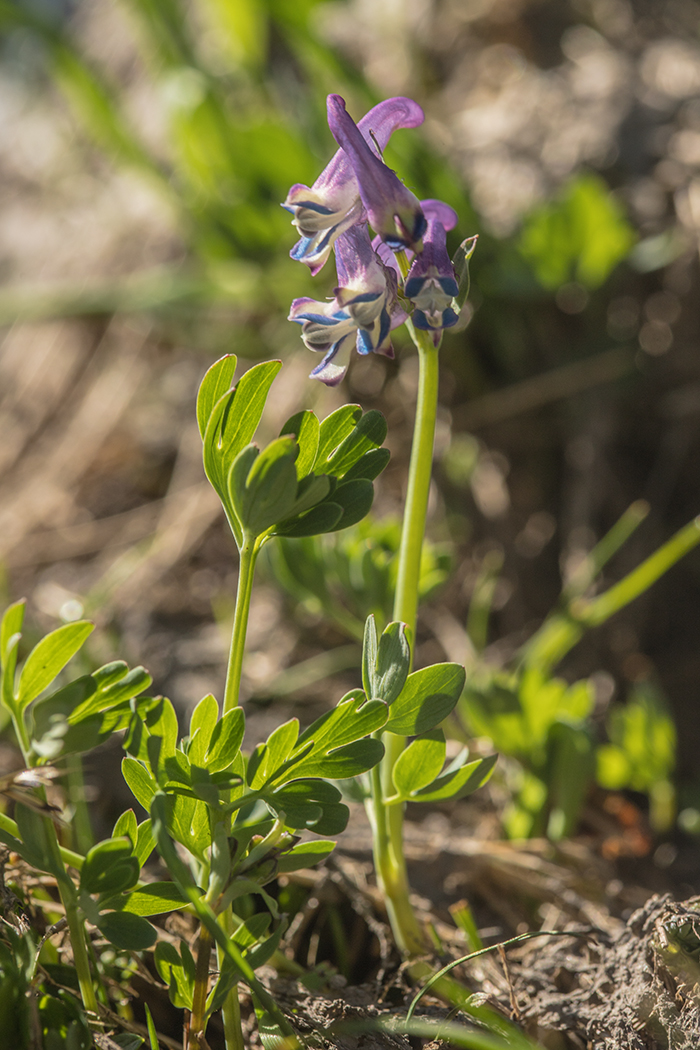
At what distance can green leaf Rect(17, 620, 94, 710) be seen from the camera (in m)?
0.85

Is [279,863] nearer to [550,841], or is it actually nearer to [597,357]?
[550,841]

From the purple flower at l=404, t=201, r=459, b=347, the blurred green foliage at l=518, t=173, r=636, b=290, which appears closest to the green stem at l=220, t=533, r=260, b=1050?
the purple flower at l=404, t=201, r=459, b=347

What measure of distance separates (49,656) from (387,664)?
367mm

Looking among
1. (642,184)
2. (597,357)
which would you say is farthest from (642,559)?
(642,184)

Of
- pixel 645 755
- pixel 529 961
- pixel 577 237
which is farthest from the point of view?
pixel 577 237

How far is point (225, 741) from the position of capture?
0.82 metres

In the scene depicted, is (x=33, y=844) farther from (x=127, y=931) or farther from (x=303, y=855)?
→ (x=303, y=855)

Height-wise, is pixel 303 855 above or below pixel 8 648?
below

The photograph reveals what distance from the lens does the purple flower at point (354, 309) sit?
2.76 ft

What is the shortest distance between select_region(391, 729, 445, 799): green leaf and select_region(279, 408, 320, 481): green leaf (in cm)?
33

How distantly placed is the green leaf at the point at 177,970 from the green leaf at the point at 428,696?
0.34m

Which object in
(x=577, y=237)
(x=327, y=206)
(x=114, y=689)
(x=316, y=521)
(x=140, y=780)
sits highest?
(x=577, y=237)

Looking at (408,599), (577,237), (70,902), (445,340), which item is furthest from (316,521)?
(577,237)

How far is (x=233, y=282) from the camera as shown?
247 cm
